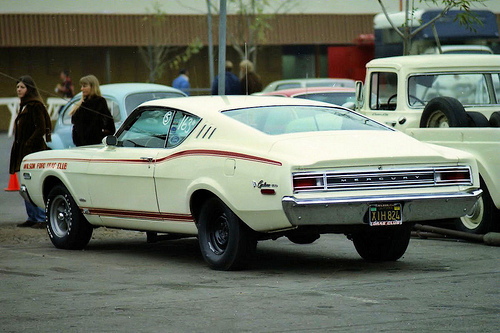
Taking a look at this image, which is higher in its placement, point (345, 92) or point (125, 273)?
point (345, 92)

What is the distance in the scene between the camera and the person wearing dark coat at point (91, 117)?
526 inches

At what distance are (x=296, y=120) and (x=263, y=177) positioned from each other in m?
A: 1.09

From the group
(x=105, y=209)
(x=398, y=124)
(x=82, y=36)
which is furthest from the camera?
(x=82, y=36)

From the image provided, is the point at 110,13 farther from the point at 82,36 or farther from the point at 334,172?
the point at 334,172

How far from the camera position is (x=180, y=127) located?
9.76 metres

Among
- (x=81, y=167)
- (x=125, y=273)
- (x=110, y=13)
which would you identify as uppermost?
(x=110, y=13)

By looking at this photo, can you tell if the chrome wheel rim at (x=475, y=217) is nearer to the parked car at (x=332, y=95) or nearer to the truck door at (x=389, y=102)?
the truck door at (x=389, y=102)

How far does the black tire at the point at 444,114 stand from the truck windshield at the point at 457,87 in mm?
1028

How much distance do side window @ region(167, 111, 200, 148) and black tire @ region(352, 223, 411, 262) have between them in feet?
5.70

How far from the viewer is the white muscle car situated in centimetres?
843

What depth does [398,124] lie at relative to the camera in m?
13.0

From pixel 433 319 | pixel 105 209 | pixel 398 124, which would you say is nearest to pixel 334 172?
pixel 433 319

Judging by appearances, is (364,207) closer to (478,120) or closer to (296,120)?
(296,120)

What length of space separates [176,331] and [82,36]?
29.1 m
